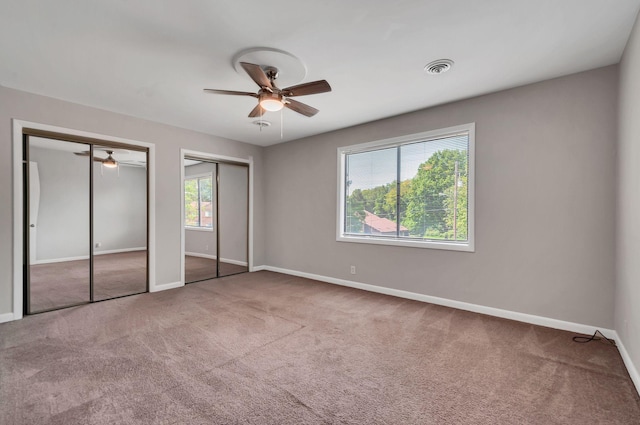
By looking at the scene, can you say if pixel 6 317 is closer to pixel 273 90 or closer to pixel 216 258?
pixel 216 258

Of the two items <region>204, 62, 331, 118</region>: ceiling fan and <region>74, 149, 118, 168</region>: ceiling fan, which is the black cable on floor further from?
<region>74, 149, 118, 168</region>: ceiling fan

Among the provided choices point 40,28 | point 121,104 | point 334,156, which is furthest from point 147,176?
point 334,156

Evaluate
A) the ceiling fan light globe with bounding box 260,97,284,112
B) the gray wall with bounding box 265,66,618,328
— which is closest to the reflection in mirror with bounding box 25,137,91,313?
the ceiling fan light globe with bounding box 260,97,284,112

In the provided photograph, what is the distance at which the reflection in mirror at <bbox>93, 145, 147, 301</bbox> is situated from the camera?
13.4ft

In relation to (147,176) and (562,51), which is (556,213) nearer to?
(562,51)

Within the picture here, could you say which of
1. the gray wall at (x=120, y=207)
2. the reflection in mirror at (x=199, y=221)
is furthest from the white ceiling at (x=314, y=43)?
the reflection in mirror at (x=199, y=221)

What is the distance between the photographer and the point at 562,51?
2.56 m

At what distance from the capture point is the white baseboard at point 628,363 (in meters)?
2.02

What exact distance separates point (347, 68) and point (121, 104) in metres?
3.08

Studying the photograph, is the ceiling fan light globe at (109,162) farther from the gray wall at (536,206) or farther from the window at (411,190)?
the gray wall at (536,206)

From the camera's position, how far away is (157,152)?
4551mm

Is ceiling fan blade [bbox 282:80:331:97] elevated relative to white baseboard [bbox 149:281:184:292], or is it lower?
elevated

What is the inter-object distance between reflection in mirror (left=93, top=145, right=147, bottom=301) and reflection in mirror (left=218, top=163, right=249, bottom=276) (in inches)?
55.6

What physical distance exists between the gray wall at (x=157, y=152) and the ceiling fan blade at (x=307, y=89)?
2125mm
